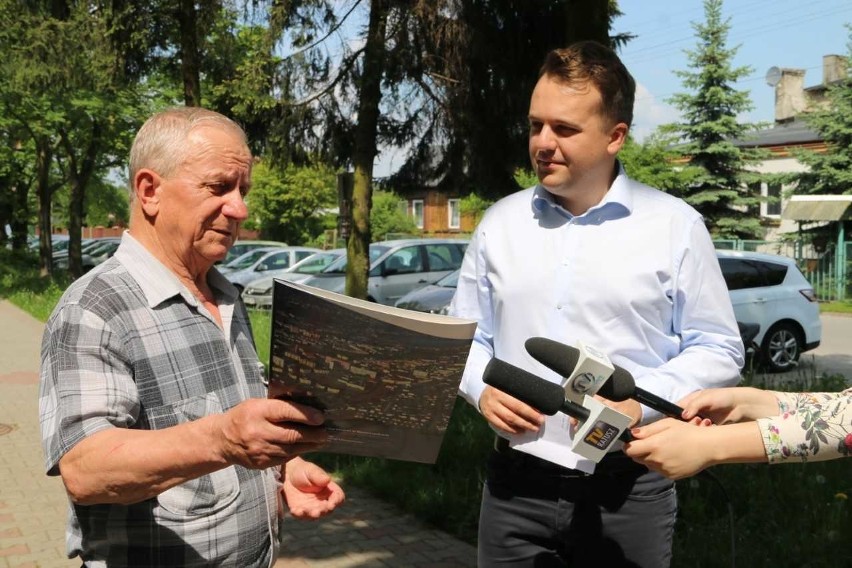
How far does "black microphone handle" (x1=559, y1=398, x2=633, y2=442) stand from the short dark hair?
3.36 ft

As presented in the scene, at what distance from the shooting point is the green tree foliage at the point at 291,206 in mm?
47688

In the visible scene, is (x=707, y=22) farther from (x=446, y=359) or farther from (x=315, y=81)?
(x=446, y=359)

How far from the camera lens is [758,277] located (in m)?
13.0

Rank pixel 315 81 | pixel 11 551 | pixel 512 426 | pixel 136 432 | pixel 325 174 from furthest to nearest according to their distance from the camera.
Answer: pixel 325 174 < pixel 315 81 < pixel 11 551 < pixel 512 426 < pixel 136 432

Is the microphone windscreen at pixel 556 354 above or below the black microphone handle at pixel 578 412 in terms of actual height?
above

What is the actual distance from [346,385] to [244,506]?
748 mm

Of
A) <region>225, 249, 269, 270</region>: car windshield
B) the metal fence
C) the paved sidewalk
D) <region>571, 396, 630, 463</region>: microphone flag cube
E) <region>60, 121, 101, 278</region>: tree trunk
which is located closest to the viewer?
<region>571, 396, 630, 463</region>: microphone flag cube

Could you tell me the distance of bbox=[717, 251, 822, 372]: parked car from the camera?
1277 cm

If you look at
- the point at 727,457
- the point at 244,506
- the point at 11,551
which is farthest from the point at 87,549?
the point at 11,551

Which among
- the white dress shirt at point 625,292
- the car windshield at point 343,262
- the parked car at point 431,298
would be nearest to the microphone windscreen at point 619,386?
the white dress shirt at point 625,292

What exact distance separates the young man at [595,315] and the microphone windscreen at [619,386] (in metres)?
0.48

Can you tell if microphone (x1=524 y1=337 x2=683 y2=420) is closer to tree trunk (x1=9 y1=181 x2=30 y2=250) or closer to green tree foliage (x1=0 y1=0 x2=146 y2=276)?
green tree foliage (x1=0 y1=0 x2=146 y2=276)

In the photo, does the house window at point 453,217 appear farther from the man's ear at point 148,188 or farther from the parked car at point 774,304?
the man's ear at point 148,188

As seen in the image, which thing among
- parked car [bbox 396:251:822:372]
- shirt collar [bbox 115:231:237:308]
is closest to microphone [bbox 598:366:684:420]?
shirt collar [bbox 115:231:237:308]
